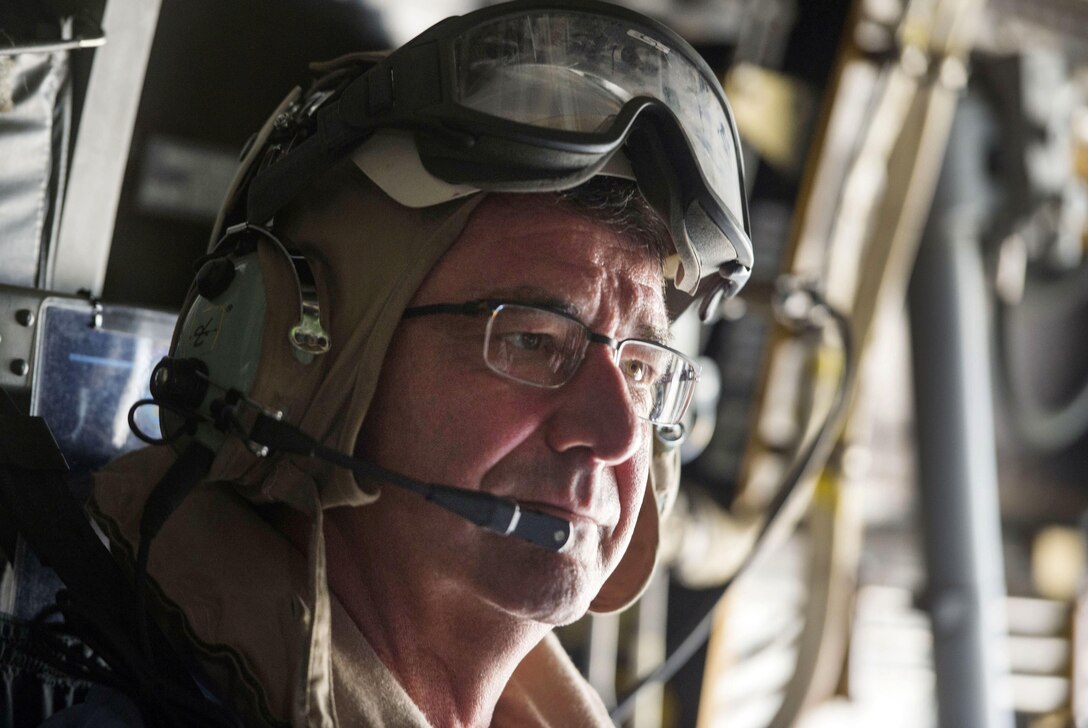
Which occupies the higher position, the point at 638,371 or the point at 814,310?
the point at 638,371

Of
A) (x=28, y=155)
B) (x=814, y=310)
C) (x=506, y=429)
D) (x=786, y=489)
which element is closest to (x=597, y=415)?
(x=506, y=429)

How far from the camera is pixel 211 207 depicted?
152cm

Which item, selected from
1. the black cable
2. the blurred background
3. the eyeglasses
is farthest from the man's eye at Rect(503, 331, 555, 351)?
the black cable

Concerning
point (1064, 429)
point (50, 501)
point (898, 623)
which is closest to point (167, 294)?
point (50, 501)

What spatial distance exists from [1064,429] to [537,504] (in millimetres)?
2817

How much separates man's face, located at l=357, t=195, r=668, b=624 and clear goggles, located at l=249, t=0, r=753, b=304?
87mm

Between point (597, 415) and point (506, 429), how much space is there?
0.27 feet

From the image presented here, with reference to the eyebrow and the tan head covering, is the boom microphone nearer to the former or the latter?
the tan head covering

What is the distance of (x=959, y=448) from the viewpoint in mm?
2520

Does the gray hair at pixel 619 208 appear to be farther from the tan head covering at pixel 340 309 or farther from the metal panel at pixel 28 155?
the metal panel at pixel 28 155

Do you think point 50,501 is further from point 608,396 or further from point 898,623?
point 898,623

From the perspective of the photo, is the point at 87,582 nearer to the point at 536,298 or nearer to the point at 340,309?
the point at 340,309

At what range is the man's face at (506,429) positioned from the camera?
3.25 ft

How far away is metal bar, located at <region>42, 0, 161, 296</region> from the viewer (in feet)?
4.37
